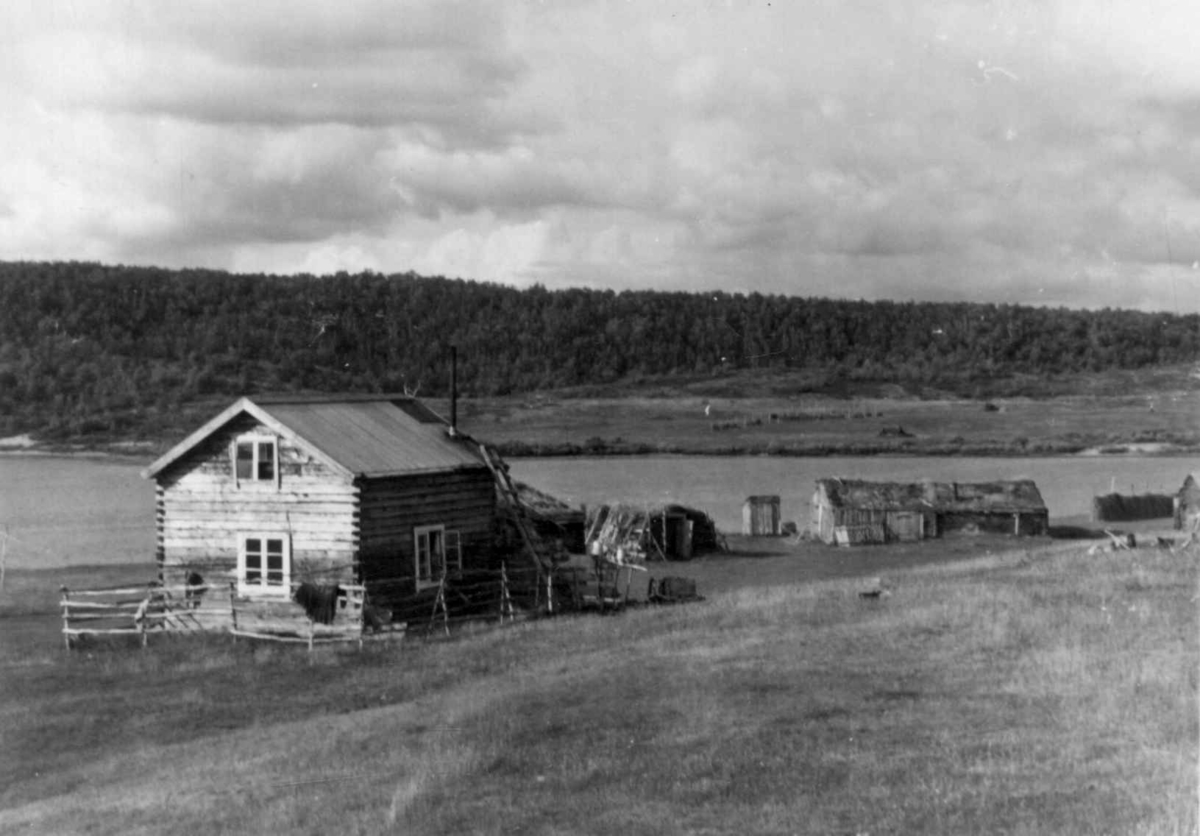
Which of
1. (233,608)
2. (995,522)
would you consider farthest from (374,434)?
(995,522)

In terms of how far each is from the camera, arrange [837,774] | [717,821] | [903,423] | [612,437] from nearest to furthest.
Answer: [717,821] → [837,774] → [612,437] → [903,423]

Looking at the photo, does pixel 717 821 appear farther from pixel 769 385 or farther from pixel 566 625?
pixel 769 385

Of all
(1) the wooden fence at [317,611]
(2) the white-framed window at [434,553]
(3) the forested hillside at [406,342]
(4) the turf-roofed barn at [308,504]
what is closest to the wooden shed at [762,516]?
(1) the wooden fence at [317,611]

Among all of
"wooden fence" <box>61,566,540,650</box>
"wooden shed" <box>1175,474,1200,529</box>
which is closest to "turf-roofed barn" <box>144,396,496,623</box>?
"wooden fence" <box>61,566,540,650</box>

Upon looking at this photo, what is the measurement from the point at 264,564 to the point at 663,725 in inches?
632

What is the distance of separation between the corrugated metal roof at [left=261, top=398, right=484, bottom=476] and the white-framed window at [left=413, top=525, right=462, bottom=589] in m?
1.62

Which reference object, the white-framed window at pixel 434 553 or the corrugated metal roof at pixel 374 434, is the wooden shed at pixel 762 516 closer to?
the corrugated metal roof at pixel 374 434

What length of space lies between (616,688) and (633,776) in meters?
5.17

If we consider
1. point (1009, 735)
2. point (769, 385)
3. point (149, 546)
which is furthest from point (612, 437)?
point (1009, 735)

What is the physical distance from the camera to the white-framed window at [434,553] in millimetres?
33781

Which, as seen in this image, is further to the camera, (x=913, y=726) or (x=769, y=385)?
(x=769, y=385)

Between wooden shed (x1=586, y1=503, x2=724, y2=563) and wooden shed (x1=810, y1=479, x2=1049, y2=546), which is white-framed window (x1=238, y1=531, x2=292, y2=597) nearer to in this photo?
wooden shed (x1=586, y1=503, x2=724, y2=563)

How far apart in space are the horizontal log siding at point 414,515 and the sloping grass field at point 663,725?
137 inches

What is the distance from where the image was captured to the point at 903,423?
138 m
